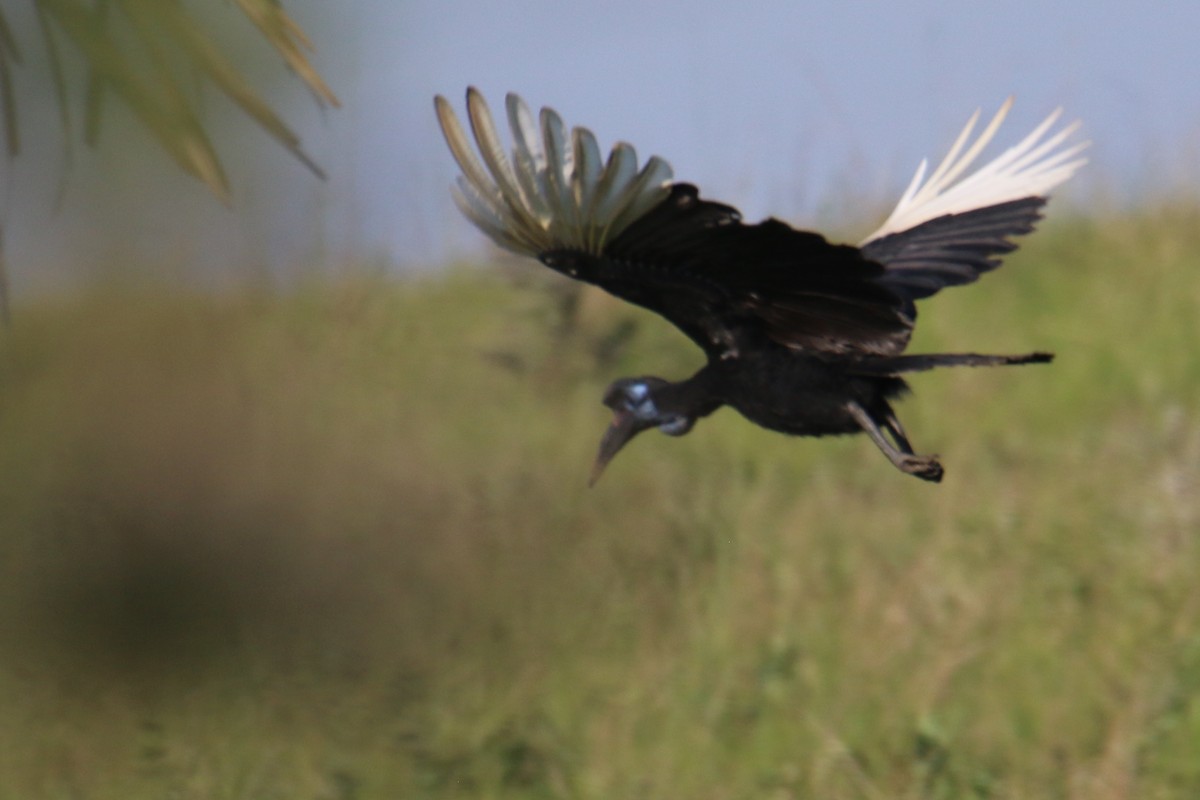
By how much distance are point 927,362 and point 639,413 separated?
720mm

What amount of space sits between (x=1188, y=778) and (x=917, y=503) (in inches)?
81.2

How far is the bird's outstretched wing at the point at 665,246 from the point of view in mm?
3090

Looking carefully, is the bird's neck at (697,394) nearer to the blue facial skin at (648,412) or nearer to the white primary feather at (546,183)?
the blue facial skin at (648,412)

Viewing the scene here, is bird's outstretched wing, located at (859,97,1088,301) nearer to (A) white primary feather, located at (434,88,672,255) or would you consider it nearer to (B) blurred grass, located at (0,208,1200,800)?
(A) white primary feather, located at (434,88,672,255)

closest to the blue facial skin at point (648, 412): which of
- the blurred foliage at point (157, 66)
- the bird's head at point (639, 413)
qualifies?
the bird's head at point (639, 413)

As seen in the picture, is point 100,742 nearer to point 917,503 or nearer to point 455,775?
point 455,775

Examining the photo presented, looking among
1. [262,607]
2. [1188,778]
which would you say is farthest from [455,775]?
[1188,778]

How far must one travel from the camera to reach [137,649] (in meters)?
5.31

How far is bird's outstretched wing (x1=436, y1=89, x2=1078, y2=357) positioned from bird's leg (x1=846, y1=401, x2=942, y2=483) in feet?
0.43

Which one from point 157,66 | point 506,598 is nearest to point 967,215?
point 157,66

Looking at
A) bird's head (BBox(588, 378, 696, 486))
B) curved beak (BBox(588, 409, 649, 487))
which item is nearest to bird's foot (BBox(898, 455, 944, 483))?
bird's head (BBox(588, 378, 696, 486))

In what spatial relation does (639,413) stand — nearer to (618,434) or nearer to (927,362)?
(618,434)

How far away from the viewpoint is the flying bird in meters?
3.12

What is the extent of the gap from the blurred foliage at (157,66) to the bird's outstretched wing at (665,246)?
33 cm
